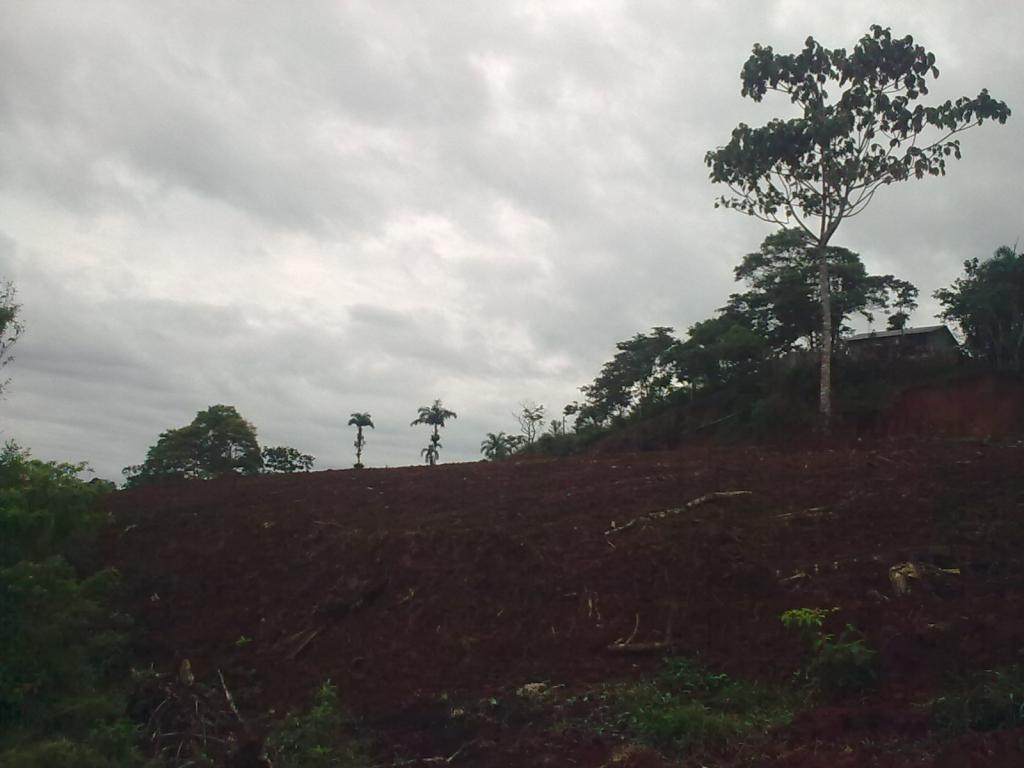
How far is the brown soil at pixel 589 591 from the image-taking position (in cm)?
949

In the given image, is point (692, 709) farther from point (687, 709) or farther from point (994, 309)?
point (994, 309)

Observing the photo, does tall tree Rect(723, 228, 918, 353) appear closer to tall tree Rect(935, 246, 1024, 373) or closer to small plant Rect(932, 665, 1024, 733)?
tall tree Rect(935, 246, 1024, 373)

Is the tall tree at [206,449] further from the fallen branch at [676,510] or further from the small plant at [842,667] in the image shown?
the small plant at [842,667]

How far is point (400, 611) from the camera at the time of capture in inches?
538

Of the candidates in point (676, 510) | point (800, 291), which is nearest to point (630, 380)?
point (800, 291)

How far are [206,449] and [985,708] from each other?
37170 millimetres

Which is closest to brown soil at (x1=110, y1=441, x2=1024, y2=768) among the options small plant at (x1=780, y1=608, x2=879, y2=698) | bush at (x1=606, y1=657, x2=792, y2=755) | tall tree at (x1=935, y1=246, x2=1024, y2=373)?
small plant at (x1=780, y1=608, x2=879, y2=698)

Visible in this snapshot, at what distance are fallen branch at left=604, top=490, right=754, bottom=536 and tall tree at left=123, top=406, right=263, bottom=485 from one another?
28239 millimetres

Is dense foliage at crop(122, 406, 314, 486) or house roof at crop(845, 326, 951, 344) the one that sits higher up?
house roof at crop(845, 326, 951, 344)

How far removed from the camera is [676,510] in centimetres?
1526

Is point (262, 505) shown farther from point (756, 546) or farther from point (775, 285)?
point (775, 285)

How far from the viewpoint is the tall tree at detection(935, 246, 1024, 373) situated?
31.1 meters

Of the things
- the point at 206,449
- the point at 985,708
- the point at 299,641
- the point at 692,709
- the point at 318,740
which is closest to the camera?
the point at 985,708

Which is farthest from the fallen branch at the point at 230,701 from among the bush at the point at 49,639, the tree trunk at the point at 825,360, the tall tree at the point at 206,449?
the tall tree at the point at 206,449
